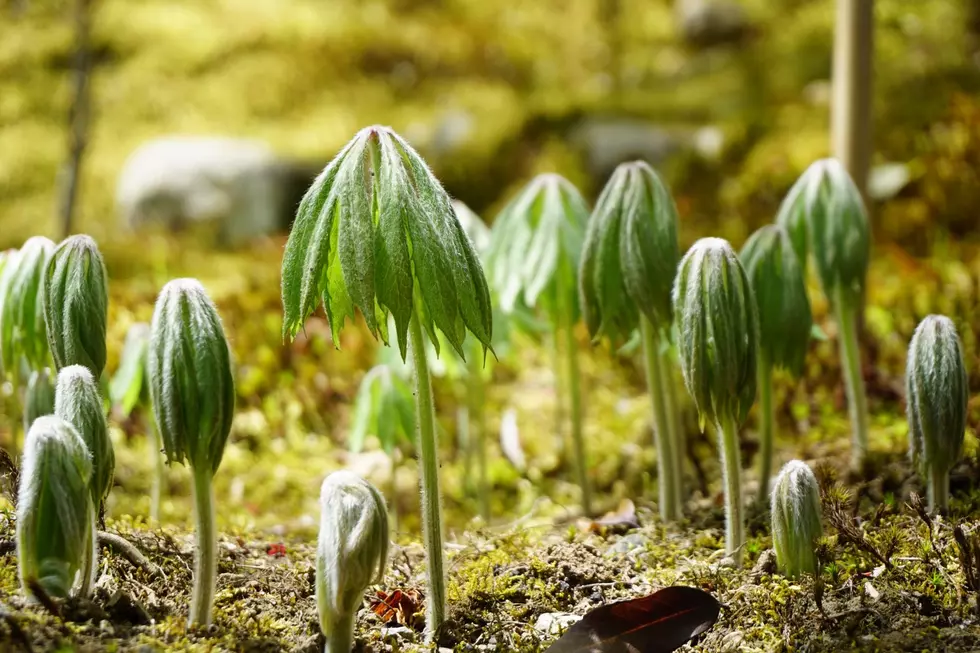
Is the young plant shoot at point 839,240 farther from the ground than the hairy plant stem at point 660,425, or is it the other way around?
the young plant shoot at point 839,240

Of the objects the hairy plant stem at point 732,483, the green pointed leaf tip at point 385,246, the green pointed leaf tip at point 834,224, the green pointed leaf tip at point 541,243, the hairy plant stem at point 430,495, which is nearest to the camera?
the green pointed leaf tip at point 385,246

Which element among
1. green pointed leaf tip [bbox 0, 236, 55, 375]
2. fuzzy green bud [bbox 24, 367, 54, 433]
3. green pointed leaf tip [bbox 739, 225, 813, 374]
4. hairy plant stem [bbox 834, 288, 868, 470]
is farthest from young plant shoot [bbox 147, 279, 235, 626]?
hairy plant stem [bbox 834, 288, 868, 470]

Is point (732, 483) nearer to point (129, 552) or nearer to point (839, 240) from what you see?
point (839, 240)

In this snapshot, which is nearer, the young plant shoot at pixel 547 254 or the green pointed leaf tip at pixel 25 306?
the green pointed leaf tip at pixel 25 306

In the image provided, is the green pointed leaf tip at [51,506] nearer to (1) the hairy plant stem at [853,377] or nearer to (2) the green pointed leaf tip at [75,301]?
(2) the green pointed leaf tip at [75,301]

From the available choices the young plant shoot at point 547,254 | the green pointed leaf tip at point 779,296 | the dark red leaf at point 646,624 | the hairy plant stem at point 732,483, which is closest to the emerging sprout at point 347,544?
the dark red leaf at point 646,624

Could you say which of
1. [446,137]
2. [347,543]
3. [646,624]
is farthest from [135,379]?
[446,137]

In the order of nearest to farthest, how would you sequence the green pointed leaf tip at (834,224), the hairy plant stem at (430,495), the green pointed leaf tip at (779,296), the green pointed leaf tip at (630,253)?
1. the hairy plant stem at (430,495)
2. the green pointed leaf tip at (630,253)
3. the green pointed leaf tip at (779,296)
4. the green pointed leaf tip at (834,224)

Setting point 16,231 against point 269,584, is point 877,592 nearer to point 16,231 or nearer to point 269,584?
point 269,584
